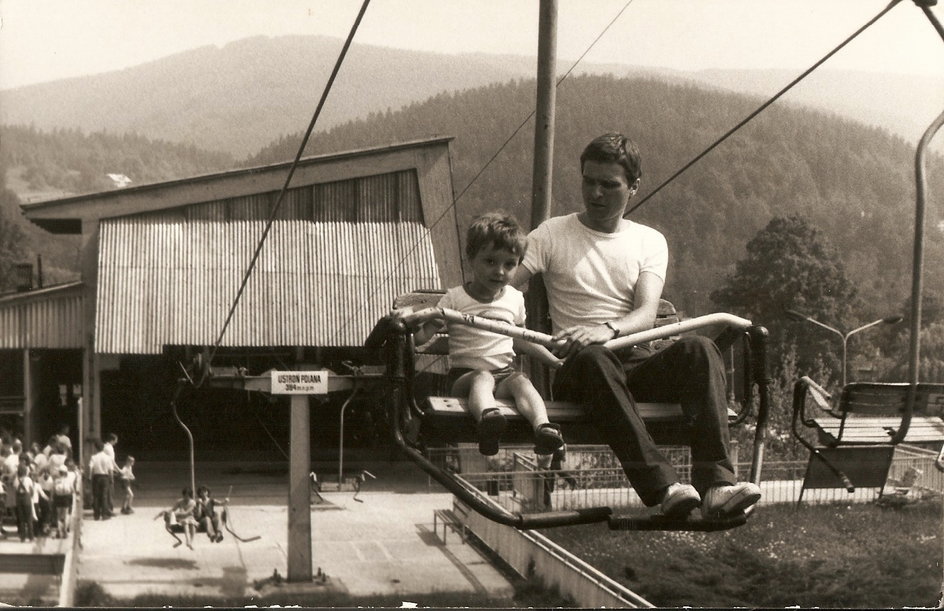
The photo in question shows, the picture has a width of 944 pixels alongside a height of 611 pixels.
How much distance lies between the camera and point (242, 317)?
32.3 feet

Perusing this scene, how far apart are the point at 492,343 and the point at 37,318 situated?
8388 millimetres

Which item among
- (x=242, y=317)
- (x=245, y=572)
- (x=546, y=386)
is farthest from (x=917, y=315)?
(x=245, y=572)

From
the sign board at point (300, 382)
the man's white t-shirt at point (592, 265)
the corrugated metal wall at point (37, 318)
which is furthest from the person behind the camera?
the corrugated metal wall at point (37, 318)

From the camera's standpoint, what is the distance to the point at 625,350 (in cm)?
420

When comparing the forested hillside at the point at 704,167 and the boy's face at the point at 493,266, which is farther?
the forested hillside at the point at 704,167

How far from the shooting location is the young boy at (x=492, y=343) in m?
3.78

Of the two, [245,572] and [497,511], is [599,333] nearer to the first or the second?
[497,511]

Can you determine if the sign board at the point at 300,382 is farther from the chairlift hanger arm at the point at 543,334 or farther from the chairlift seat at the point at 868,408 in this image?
the chairlift hanger arm at the point at 543,334

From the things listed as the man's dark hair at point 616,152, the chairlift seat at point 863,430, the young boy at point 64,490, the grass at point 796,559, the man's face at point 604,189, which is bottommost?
the grass at point 796,559

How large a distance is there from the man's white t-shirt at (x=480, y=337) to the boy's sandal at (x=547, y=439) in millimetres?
364

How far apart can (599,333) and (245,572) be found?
1678cm

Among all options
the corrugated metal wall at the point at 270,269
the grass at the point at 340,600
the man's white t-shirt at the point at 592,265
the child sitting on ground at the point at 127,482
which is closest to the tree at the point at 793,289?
the corrugated metal wall at the point at 270,269

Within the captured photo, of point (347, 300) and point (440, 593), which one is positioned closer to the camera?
point (347, 300)

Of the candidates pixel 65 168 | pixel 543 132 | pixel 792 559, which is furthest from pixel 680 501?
pixel 792 559
